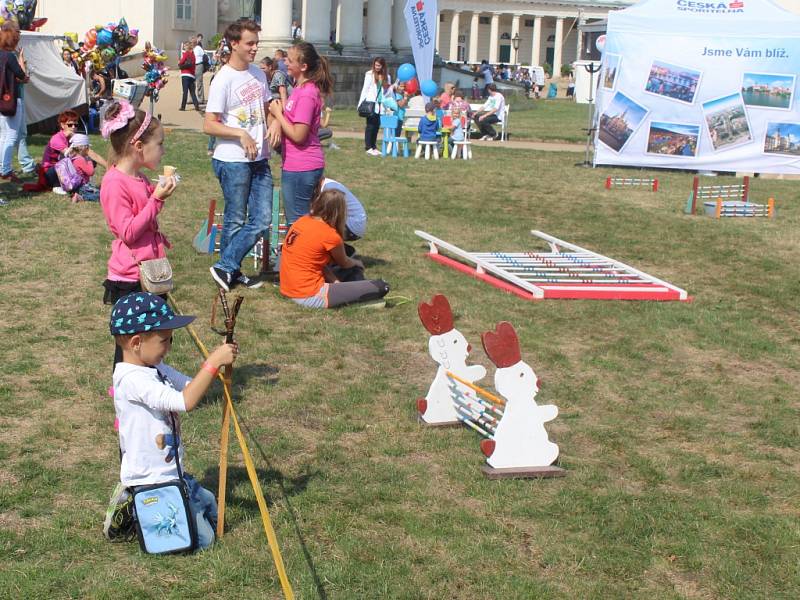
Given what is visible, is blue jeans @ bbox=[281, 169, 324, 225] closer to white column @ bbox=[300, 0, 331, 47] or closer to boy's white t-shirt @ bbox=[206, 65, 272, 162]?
boy's white t-shirt @ bbox=[206, 65, 272, 162]

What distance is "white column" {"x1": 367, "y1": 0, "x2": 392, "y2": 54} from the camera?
38.5 meters

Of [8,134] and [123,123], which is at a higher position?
[123,123]

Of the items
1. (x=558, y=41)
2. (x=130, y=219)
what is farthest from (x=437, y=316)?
(x=558, y=41)

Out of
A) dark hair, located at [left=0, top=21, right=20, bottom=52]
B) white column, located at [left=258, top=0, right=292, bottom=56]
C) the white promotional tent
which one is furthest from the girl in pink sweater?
white column, located at [left=258, top=0, right=292, bottom=56]

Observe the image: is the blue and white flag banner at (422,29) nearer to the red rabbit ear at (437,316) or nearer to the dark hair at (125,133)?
the red rabbit ear at (437,316)

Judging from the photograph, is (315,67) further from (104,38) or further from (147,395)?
(104,38)

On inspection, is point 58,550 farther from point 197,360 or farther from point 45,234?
point 45,234

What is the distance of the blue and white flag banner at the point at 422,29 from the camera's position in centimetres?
2159

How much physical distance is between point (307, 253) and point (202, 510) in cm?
399

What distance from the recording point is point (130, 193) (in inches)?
209

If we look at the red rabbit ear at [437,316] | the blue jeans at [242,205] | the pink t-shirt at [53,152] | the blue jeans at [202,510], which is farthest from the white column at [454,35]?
the blue jeans at [202,510]

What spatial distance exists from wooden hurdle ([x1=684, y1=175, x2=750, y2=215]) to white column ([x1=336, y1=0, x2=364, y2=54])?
869 inches

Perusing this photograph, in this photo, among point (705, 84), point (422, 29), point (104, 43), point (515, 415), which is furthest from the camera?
point (422, 29)

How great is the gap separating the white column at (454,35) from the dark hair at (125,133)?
101 metres
